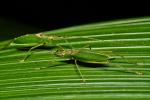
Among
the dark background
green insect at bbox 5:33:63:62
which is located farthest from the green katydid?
the dark background

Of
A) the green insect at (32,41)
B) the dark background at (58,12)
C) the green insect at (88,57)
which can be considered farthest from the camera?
the dark background at (58,12)

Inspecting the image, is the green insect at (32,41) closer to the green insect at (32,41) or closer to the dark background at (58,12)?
the green insect at (32,41)

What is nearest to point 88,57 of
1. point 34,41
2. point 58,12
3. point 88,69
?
point 88,69

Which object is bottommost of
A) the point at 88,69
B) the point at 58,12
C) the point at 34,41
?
the point at 58,12

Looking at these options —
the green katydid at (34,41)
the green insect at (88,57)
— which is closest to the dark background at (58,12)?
the green katydid at (34,41)

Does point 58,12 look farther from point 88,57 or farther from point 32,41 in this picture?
point 88,57

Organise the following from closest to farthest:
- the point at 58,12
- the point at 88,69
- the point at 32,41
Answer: the point at 88,69 < the point at 32,41 < the point at 58,12

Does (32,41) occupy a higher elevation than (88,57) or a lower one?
higher

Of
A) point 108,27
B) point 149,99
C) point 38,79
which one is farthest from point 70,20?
point 149,99

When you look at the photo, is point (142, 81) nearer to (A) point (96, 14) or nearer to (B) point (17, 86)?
(B) point (17, 86)

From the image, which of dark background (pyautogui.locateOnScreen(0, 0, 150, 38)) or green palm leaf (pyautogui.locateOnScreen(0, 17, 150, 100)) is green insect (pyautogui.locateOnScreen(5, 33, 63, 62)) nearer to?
green palm leaf (pyautogui.locateOnScreen(0, 17, 150, 100))
